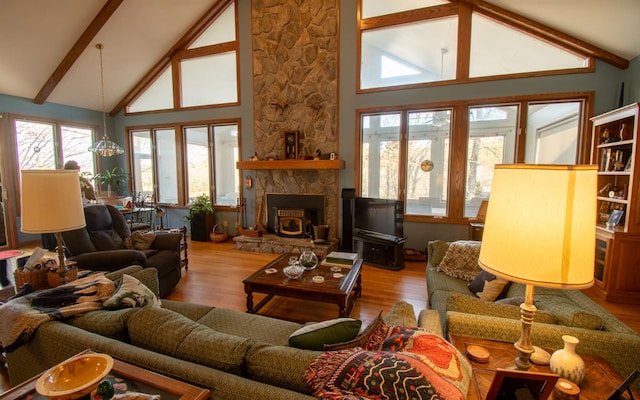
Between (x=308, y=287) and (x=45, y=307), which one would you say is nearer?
(x=45, y=307)

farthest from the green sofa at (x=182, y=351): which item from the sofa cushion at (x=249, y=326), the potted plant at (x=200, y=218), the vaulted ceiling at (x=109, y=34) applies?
the potted plant at (x=200, y=218)

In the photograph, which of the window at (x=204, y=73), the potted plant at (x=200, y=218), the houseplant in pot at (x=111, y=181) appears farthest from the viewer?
the houseplant in pot at (x=111, y=181)

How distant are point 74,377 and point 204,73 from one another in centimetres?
647

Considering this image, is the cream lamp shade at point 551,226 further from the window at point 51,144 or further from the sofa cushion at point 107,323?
the window at point 51,144

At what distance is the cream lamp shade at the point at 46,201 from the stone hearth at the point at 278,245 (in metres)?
3.44

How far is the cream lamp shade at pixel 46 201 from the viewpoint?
5.50 feet

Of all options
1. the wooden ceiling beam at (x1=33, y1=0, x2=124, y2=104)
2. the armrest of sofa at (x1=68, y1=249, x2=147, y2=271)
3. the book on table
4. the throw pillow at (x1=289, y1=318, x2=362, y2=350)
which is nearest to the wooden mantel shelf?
the book on table

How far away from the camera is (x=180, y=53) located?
6.27 meters

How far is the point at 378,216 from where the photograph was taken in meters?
4.53

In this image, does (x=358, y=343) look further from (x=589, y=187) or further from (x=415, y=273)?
(x=415, y=273)

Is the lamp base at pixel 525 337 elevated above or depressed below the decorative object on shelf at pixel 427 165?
below

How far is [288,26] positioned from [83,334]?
5.56 m

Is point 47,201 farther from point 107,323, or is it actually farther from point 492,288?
point 492,288

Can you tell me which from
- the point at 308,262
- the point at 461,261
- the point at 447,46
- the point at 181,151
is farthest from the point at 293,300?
the point at 181,151
